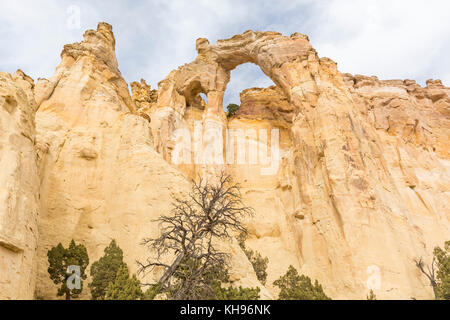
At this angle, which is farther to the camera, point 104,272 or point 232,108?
point 232,108

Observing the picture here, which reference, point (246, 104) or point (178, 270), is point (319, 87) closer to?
point (246, 104)

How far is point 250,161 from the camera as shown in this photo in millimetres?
33219

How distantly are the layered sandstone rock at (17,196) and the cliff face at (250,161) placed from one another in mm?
41

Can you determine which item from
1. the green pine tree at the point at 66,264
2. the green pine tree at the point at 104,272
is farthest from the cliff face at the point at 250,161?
the green pine tree at the point at 104,272

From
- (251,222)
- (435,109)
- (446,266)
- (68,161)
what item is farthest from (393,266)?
(435,109)

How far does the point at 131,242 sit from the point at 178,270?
3.98 m

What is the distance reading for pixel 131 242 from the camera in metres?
14.3

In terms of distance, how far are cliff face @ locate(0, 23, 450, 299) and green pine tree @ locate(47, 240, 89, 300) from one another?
532 millimetres

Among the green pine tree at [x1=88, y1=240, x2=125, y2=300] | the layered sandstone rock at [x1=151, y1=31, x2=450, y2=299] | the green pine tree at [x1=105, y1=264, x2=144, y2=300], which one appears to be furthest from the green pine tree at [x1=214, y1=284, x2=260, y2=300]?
the layered sandstone rock at [x1=151, y1=31, x2=450, y2=299]

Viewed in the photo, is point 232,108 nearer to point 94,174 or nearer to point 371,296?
point 94,174

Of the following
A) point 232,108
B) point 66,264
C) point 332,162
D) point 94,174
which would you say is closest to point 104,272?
point 66,264

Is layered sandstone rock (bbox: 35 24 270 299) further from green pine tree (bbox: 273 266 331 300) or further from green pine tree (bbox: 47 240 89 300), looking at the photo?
green pine tree (bbox: 273 266 331 300)

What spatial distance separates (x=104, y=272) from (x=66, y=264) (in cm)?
165

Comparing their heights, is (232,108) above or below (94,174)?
above
